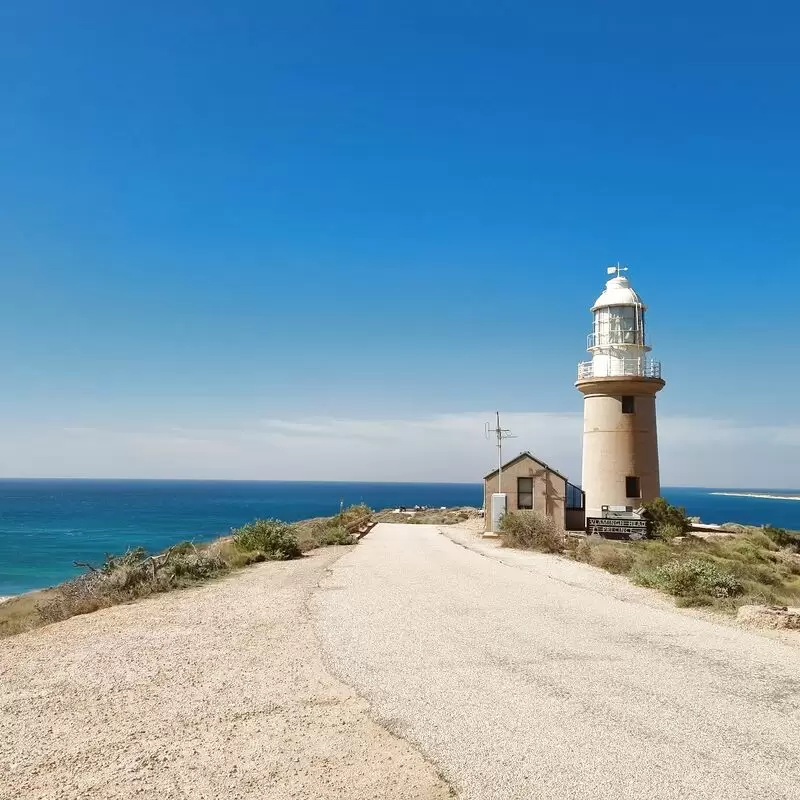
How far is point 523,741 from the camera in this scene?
5441mm

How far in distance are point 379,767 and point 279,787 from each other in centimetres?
75

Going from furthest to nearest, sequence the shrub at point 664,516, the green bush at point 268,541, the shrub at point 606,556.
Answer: the shrub at point 664,516 → the green bush at point 268,541 → the shrub at point 606,556

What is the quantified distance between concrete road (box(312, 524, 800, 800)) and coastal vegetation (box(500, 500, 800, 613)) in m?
0.85

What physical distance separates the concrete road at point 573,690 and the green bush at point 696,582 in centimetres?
52

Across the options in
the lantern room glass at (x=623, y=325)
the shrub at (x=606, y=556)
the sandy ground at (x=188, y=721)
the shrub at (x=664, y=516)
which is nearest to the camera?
the sandy ground at (x=188, y=721)

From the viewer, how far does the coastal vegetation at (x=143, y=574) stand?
11.5 m

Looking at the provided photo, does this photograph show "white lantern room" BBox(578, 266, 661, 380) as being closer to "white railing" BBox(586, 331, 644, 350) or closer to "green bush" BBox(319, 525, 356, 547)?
"white railing" BBox(586, 331, 644, 350)

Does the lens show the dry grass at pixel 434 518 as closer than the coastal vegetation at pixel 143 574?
No

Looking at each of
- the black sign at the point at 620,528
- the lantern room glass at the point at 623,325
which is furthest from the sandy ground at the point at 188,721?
the lantern room glass at the point at 623,325

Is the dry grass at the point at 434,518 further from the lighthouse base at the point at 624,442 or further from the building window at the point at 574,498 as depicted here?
the lighthouse base at the point at 624,442

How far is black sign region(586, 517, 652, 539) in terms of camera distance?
2619 cm

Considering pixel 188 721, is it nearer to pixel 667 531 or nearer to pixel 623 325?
pixel 667 531

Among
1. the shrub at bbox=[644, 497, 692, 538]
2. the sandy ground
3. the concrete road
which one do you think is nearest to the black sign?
the shrub at bbox=[644, 497, 692, 538]

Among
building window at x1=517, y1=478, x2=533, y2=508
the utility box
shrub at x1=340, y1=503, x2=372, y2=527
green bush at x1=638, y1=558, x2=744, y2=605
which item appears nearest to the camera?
green bush at x1=638, y1=558, x2=744, y2=605
